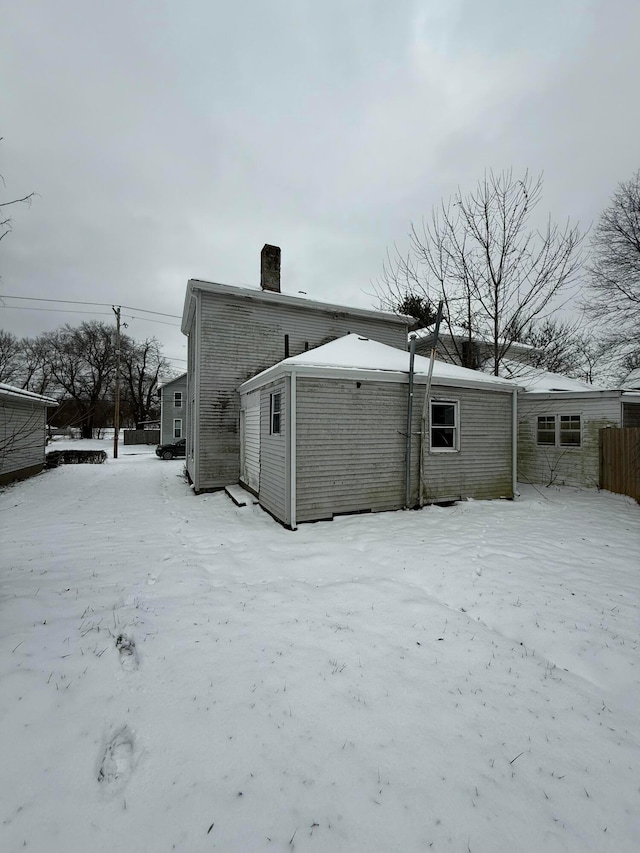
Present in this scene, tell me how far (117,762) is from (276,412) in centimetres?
639

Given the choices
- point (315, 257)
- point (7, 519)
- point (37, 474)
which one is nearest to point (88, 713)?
point (7, 519)

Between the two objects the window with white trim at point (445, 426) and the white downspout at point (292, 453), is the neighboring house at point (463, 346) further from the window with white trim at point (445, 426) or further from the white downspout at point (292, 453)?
the white downspout at point (292, 453)

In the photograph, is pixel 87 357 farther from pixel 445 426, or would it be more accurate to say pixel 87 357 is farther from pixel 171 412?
pixel 445 426

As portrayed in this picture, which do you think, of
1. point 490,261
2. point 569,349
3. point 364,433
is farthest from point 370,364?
point 569,349

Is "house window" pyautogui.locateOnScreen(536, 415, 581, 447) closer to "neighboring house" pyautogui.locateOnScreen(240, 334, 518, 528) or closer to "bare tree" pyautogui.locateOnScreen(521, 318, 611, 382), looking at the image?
"neighboring house" pyautogui.locateOnScreen(240, 334, 518, 528)

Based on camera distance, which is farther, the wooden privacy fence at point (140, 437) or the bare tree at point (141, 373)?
the bare tree at point (141, 373)

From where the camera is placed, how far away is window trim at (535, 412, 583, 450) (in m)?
11.2

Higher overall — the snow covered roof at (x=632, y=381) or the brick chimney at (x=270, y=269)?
the brick chimney at (x=270, y=269)

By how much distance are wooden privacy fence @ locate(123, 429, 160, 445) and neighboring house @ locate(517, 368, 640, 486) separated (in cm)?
3335

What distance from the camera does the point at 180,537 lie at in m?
6.46

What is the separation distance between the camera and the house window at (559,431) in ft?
36.9

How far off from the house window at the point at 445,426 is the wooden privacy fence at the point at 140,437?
3331 centimetres

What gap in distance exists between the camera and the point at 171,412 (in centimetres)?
3138

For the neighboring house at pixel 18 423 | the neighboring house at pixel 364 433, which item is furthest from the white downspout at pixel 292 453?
the neighboring house at pixel 18 423
